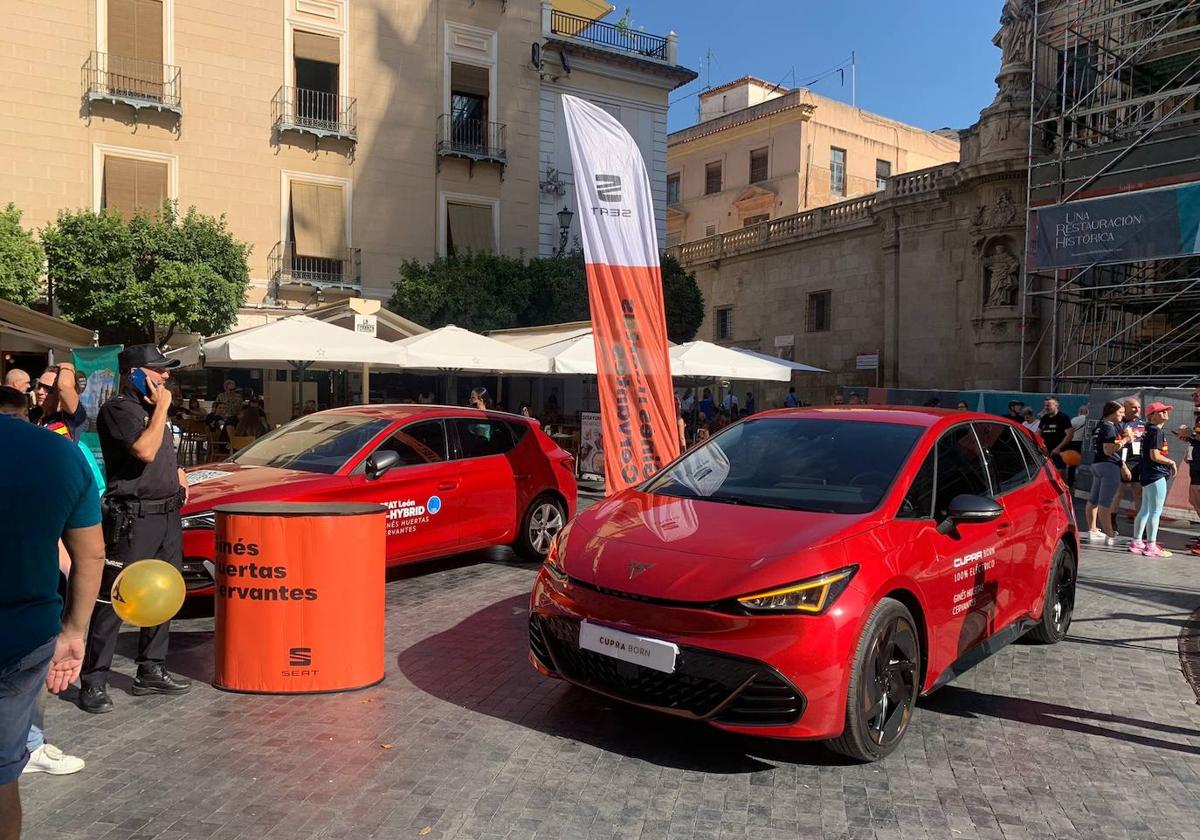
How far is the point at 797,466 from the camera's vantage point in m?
5.07

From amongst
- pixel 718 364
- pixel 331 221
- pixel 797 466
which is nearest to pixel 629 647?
pixel 797 466

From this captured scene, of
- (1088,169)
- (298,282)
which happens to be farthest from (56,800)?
(1088,169)

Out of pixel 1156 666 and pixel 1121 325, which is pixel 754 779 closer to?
pixel 1156 666

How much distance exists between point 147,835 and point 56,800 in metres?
0.58

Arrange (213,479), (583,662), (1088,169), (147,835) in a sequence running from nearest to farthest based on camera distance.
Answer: (147,835) → (583,662) → (213,479) → (1088,169)

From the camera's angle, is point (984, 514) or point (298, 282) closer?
point (984, 514)

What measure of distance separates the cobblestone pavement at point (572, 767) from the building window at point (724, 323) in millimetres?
28726

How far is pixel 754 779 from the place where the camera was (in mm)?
3996

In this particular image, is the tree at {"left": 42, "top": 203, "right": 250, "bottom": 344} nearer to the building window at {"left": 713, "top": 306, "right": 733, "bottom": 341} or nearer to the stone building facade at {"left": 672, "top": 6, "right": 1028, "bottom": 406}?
the stone building facade at {"left": 672, "top": 6, "right": 1028, "bottom": 406}

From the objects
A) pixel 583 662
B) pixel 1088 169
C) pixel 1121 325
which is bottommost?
pixel 583 662

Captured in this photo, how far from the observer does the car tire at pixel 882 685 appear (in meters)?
3.96

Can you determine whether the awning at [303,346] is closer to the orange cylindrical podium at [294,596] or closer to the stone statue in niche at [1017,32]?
the orange cylindrical podium at [294,596]

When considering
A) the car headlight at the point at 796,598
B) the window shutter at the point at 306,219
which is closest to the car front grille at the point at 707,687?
the car headlight at the point at 796,598

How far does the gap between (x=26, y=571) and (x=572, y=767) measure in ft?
8.02
